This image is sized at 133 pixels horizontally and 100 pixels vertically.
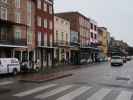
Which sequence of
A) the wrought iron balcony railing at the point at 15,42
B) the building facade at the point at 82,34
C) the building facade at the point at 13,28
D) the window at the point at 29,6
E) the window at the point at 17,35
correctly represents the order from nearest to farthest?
the wrought iron balcony railing at the point at 15,42
the building facade at the point at 13,28
the window at the point at 17,35
the window at the point at 29,6
the building facade at the point at 82,34

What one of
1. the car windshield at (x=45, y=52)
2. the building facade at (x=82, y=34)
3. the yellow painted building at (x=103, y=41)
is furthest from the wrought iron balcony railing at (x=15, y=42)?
the yellow painted building at (x=103, y=41)

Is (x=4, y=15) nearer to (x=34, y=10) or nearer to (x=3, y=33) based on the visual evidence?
(x=3, y=33)

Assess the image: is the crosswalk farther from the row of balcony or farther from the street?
the row of balcony

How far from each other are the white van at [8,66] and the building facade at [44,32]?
18082 mm

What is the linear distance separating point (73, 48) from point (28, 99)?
62.3 metres

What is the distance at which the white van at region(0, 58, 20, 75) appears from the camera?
31594mm

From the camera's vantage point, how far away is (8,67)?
3262cm

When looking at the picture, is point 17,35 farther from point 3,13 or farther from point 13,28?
point 3,13

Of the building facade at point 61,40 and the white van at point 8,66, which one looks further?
the building facade at point 61,40

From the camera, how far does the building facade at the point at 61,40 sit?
64.2 meters

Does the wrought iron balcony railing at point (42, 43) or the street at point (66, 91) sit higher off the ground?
the wrought iron balcony railing at point (42, 43)

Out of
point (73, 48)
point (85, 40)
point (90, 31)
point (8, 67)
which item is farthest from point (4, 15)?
point (90, 31)

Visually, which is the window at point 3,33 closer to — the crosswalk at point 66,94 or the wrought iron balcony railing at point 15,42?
the wrought iron balcony railing at point 15,42

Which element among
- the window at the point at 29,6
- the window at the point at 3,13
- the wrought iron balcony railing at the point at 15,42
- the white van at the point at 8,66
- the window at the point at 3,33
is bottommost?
the white van at the point at 8,66
